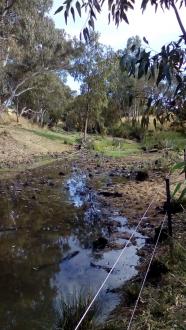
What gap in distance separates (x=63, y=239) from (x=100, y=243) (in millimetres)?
829

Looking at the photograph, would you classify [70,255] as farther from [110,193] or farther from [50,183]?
[50,183]

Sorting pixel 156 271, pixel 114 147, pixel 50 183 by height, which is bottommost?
pixel 50 183

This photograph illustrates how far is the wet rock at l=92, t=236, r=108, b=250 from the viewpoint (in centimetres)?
711

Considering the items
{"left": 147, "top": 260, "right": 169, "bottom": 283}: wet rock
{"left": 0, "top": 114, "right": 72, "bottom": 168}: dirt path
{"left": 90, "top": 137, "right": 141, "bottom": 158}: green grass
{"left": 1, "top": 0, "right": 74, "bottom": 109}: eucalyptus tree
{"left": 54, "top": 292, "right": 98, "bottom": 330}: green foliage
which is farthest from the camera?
{"left": 90, "top": 137, "right": 141, "bottom": 158}: green grass

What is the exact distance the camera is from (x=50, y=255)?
685cm

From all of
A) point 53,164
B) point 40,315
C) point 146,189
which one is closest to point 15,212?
point 146,189

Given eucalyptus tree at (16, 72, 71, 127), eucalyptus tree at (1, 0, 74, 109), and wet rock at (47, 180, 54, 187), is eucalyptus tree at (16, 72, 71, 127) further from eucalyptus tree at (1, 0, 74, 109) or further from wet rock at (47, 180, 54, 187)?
wet rock at (47, 180, 54, 187)

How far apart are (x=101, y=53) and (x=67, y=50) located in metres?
6.00

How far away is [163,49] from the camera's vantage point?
267cm

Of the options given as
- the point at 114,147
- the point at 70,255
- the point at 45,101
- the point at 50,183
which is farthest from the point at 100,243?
the point at 45,101

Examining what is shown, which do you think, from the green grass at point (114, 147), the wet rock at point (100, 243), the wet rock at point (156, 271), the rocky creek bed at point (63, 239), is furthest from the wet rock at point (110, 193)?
the green grass at point (114, 147)

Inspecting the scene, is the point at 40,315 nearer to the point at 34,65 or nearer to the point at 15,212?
the point at 15,212

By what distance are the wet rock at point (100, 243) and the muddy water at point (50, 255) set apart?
92mm

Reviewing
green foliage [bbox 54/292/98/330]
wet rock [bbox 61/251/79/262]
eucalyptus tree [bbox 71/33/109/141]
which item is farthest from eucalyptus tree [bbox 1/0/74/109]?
green foliage [bbox 54/292/98/330]
